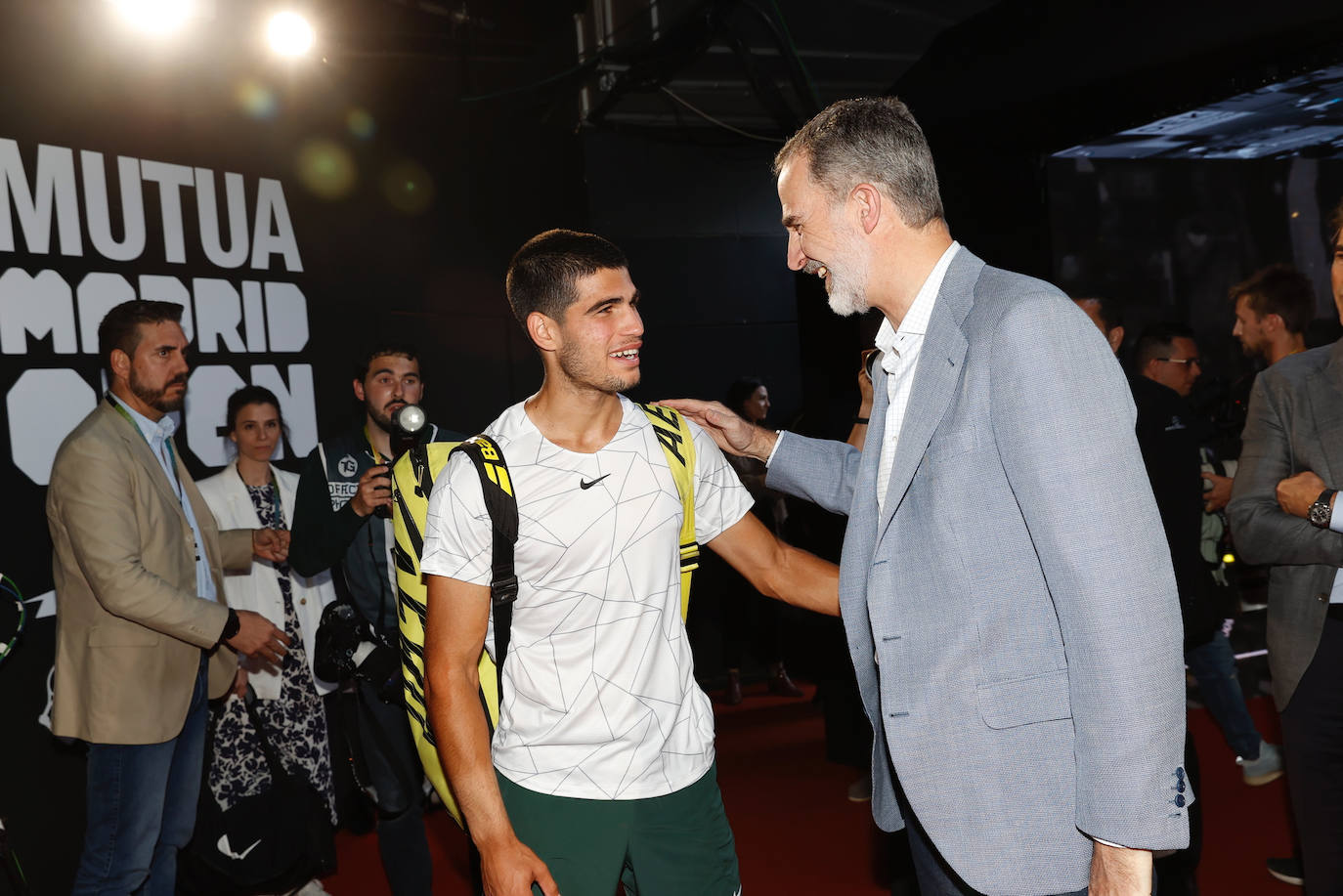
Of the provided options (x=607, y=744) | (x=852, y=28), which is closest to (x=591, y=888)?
(x=607, y=744)

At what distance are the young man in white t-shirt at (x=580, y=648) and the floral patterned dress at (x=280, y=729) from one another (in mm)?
2675

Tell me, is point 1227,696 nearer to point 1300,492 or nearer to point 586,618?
point 1300,492

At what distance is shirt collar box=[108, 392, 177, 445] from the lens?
10.6ft

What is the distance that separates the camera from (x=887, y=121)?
1533 mm

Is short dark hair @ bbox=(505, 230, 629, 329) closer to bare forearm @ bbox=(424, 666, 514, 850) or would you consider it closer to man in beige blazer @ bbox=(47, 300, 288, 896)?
bare forearm @ bbox=(424, 666, 514, 850)

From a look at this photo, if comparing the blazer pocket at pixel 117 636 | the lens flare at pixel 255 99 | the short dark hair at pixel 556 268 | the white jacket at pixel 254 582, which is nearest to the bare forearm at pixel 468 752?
the short dark hair at pixel 556 268

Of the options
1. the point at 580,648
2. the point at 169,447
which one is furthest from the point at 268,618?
the point at 580,648

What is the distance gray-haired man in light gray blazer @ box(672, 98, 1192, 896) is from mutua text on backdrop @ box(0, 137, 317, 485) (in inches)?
128

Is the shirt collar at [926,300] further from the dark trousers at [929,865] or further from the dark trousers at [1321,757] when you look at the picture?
the dark trousers at [1321,757]

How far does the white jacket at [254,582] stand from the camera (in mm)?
4219

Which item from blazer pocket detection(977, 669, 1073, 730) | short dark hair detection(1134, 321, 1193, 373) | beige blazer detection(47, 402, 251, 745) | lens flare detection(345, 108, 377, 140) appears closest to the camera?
blazer pocket detection(977, 669, 1073, 730)

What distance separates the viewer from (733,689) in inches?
254

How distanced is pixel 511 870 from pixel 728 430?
1.08 metres

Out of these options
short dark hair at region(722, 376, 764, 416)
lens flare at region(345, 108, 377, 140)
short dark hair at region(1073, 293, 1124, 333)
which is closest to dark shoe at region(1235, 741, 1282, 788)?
short dark hair at region(1073, 293, 1124, 333)
